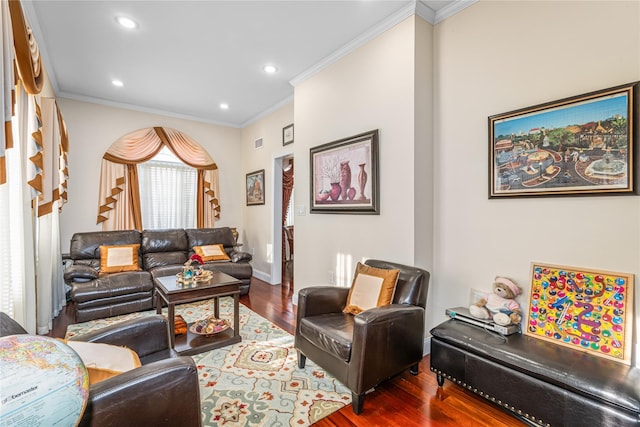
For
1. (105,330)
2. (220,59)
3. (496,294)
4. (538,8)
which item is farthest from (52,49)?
(496,294)

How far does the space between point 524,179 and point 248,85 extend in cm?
347

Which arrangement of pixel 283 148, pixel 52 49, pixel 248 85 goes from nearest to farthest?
pixel 52 49, pixel 248 85, pixel 283 148

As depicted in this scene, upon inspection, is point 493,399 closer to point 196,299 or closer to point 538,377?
point 538,377

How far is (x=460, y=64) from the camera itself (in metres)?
2.56

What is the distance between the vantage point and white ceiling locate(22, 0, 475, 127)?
→ 258 centimetres

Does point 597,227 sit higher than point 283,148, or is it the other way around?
point 283,148

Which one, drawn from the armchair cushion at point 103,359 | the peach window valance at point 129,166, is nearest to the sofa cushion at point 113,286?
the peach window valance at point 129,166

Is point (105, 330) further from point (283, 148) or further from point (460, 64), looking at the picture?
point (283, 148)

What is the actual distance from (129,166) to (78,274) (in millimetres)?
2042

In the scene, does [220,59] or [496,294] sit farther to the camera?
[220,59]

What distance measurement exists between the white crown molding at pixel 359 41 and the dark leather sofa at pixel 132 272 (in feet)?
→ 8.96

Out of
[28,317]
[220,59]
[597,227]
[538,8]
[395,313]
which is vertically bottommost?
[28,317]

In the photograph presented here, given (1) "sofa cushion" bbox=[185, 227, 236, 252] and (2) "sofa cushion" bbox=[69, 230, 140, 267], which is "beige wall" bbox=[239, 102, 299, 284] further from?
(2) "sofa cushion" bbox=[69, 230, 140, 267]

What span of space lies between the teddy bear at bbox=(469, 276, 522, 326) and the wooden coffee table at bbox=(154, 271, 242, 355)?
2047 mm
